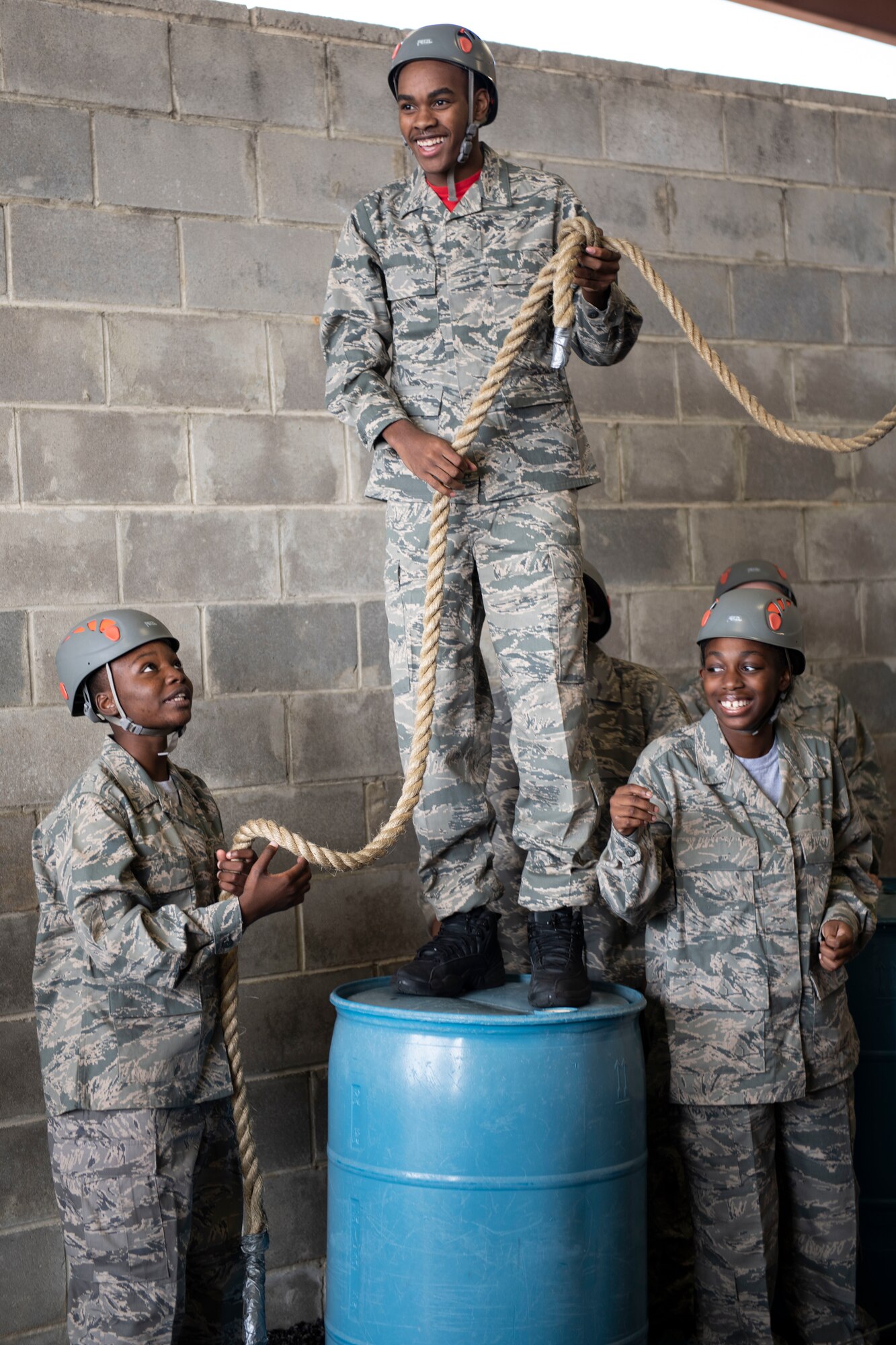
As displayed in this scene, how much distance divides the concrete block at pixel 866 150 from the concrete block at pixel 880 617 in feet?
3.75

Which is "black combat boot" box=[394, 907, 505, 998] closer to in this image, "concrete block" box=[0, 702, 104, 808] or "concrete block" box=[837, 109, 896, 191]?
"concrete block" box=[0, 702, 104, 808]

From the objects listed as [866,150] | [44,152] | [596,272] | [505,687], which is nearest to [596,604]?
[505,687]

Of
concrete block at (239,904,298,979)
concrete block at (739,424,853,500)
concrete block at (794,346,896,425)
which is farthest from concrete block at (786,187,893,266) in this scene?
concrete block at (239,904,298,979)

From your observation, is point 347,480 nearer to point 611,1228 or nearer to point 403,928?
point 403,928

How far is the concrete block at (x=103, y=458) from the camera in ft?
9.27

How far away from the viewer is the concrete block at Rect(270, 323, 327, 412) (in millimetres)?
3059

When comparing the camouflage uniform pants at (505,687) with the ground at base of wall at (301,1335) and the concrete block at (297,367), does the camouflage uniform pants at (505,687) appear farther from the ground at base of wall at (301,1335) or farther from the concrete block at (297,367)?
the ground at base of wall at (301,1335)

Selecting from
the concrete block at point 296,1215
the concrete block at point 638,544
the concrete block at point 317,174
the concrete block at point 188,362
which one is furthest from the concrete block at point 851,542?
the concrete block at point 296,1215

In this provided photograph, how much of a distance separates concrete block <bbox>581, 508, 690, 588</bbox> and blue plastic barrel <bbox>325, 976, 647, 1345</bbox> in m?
1.54

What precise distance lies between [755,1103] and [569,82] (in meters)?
2.51

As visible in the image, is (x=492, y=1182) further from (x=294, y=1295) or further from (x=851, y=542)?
(x=851, y=542)

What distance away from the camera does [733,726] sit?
A: 243 cm

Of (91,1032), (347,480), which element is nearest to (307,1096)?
(91,1032)

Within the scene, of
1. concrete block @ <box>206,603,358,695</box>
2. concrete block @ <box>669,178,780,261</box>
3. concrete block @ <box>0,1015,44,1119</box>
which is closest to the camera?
concrete block @ <box>0,1015,44,1119</box>
